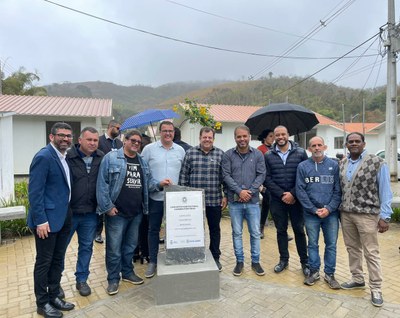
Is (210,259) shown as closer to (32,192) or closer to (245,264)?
(245,264)

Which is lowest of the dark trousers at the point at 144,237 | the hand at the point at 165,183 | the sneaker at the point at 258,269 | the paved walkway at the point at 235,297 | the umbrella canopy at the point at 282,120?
the paved walkway at the point at 235,297

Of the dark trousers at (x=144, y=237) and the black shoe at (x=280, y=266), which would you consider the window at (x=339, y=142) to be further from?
the dark trousers at (x=144, y=237)

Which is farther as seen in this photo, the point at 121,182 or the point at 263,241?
the point at 263,241

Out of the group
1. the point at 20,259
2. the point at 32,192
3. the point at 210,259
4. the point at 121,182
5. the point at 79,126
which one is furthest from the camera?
the point at 79,126

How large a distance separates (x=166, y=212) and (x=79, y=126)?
12465 millimetres

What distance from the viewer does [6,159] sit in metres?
7.20

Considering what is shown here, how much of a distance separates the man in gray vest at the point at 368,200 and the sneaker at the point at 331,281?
39 cm

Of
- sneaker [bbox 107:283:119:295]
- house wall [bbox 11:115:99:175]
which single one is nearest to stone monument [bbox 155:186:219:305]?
sneaker [bbox 107:283:119:295]

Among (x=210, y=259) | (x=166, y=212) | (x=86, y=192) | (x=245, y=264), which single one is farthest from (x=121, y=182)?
(x=245, y=264)

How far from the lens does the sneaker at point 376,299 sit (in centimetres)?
323

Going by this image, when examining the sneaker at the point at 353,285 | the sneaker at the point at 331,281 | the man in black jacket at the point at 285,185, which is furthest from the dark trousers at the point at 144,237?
the sneaker at the point at 353,285

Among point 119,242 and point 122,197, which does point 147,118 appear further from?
point 119,242

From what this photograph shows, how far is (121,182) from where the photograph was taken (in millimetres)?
3467

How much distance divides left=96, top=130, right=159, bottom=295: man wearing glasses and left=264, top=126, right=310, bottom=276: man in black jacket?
1.59 meters
